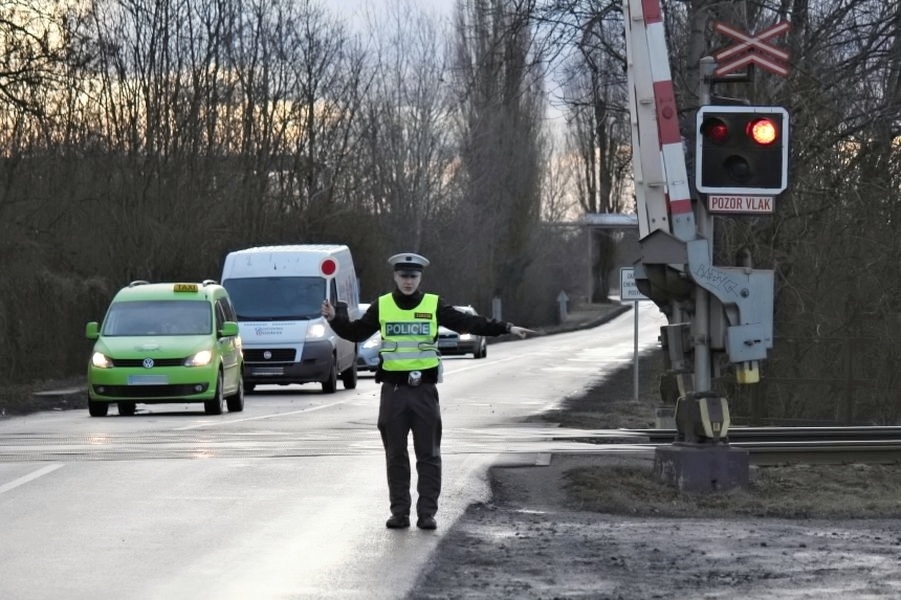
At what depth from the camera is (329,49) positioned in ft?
209

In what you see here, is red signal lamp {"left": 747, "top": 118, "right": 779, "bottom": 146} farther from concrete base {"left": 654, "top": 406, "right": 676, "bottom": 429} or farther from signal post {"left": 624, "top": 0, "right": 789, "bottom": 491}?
concrete base {"left": 654, "top": 406, "right": 676, "bottom": 429}

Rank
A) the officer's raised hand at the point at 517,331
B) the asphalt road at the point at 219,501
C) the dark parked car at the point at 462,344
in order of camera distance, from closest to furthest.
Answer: the asphalt road at the point at 219,501 → the officer's raised hand at the point at 517,331 → the dark parked car at the point at 462,344

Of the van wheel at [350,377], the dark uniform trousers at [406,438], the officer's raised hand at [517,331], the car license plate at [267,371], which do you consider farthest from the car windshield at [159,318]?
the dark uniform trousers at [406,438]

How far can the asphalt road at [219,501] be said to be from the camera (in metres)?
9.49

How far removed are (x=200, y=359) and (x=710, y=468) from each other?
41.6 feet

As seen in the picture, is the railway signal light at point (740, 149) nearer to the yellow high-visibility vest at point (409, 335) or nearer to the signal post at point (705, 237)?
the signal post at point (705, 237)

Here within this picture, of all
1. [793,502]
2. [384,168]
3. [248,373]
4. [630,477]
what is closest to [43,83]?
[248,373]

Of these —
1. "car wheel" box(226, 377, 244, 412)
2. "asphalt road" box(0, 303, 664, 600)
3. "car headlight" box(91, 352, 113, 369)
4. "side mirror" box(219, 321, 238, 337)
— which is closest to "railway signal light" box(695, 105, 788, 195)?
"asphalt road" box(0, 303, 664, 600)

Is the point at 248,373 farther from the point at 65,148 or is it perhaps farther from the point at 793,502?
the point at 793,502

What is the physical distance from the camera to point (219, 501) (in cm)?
1334

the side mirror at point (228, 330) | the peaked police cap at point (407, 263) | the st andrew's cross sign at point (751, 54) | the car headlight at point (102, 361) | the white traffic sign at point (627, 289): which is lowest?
the car headlight at point (102, 361)

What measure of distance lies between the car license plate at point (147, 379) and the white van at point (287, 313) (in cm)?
797

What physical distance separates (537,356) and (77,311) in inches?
765

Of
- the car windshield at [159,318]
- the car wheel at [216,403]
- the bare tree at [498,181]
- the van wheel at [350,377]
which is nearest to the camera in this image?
the car wheel at [216,403]
